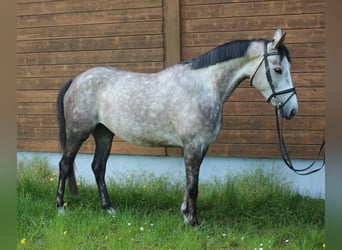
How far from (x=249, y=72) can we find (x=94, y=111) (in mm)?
1580

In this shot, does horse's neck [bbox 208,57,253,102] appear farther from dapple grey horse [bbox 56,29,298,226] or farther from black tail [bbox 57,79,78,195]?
black tail [bbox 57,79,78,195]

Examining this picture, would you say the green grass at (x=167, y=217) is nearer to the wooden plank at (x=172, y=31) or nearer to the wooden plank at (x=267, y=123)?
the wooden plank at (x=267, y=123)

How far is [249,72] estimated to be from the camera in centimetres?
342

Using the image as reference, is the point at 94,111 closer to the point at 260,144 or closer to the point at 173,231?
the point at 173,231

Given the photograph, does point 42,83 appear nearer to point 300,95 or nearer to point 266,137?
point 266,137

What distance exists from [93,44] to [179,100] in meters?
2.31

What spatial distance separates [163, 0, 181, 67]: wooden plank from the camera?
4859 millimetres

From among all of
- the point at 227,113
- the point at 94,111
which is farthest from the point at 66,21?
the point at 227,113

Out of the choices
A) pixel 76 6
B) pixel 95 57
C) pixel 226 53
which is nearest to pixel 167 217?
pixel 226 53

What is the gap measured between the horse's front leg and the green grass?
0.38 feet

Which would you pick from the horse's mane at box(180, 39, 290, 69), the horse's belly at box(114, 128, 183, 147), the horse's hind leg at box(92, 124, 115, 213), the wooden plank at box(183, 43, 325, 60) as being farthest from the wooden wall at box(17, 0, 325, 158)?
the horse's mane at box(180, 39, 290, 69)

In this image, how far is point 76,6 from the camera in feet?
17.7

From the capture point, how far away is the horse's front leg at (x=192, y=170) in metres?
3.44
